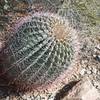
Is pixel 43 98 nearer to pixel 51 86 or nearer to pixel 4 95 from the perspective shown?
pixel 51 86

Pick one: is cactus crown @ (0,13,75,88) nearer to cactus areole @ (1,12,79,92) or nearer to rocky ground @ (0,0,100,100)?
cactus areole @ (1,12,79,92)

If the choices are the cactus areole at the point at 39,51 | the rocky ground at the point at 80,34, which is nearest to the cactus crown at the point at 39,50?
the cactus areole at the point at 39,51

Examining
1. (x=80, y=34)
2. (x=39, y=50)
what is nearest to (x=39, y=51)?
(x=39, y=50)

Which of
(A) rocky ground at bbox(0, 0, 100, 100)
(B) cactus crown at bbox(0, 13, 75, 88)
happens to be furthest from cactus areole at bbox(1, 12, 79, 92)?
(A) rocky ground at bbox(0, 0, 100, 100)

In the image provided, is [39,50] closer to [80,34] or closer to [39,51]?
[39,51]

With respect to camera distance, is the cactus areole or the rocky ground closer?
the cactus areole

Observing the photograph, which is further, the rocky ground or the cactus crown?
the rocky ground

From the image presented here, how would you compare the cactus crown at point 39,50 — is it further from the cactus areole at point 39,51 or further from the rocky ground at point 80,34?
the rocky ground at point 80,34
